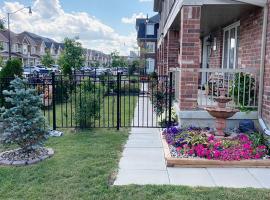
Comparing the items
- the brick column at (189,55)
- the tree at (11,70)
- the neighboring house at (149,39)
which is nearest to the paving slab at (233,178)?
the brick column at (189,55)

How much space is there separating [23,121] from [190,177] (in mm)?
2844

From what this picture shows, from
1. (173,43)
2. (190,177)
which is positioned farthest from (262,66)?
(173,43)

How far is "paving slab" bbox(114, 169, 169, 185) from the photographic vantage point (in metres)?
4.12

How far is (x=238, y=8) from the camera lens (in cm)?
676

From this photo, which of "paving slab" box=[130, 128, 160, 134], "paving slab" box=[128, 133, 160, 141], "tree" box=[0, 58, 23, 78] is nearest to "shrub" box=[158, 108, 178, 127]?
"paving slab" box=[130, 128, 160, 134]

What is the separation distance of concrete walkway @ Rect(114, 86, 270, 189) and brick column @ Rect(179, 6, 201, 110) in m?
1.62

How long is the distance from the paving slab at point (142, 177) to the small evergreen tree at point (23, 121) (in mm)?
1619

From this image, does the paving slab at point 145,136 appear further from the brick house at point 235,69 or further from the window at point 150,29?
the window at point 150,29

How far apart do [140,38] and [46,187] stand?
37.8 m

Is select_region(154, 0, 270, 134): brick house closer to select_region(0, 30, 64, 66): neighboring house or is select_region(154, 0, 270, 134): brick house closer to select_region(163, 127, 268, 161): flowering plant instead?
select_region(163, 127, 268, 161): flowering plant

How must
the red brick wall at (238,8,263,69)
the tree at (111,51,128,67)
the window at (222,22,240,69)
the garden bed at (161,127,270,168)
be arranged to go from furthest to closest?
the tree at (111,51,128,67)
the window at (222,22,240,69)
the red brick wall at (238,8,263,69)
the garden bed at (161,127,270,168)

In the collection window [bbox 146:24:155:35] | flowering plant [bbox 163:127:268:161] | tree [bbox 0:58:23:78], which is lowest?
flowering plant [bbox 163:127:268:161]

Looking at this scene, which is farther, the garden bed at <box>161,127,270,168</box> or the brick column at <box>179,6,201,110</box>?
the brick column at <box>179,6,201,110</box>

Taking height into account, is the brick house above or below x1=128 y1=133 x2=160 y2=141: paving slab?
above
